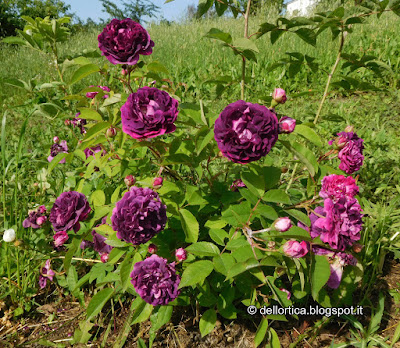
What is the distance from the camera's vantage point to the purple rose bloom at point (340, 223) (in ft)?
2.65

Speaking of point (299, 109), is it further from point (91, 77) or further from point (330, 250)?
point (91, 77)

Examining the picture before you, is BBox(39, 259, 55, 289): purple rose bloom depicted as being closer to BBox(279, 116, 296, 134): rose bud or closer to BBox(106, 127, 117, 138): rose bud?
BBox(106, 127, 117, 138): rose bud

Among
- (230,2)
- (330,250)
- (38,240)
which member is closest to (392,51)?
(230,2)

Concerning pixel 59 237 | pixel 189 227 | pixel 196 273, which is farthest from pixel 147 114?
pixel 59 237

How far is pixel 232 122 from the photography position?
2.48 ft

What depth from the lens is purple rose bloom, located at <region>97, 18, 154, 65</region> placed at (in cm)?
91

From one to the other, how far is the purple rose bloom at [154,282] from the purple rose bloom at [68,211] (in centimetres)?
26

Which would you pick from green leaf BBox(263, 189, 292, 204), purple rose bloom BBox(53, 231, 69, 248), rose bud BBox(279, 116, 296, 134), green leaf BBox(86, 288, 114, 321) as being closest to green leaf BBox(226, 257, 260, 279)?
green leaf BBox(263, 189, 292, 204)

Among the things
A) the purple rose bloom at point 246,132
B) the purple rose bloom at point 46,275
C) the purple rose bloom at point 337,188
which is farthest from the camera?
the purple rose bloom at point 46,275

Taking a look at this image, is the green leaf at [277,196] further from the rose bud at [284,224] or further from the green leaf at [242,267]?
the green leaf at [242,267]

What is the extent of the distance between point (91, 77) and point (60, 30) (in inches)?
152

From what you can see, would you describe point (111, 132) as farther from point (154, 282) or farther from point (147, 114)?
point (154, 282)

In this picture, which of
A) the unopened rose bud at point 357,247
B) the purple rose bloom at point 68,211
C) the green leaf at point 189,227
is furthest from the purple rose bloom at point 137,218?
the unopened rose bud at point 357,247

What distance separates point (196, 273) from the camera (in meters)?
0.84
